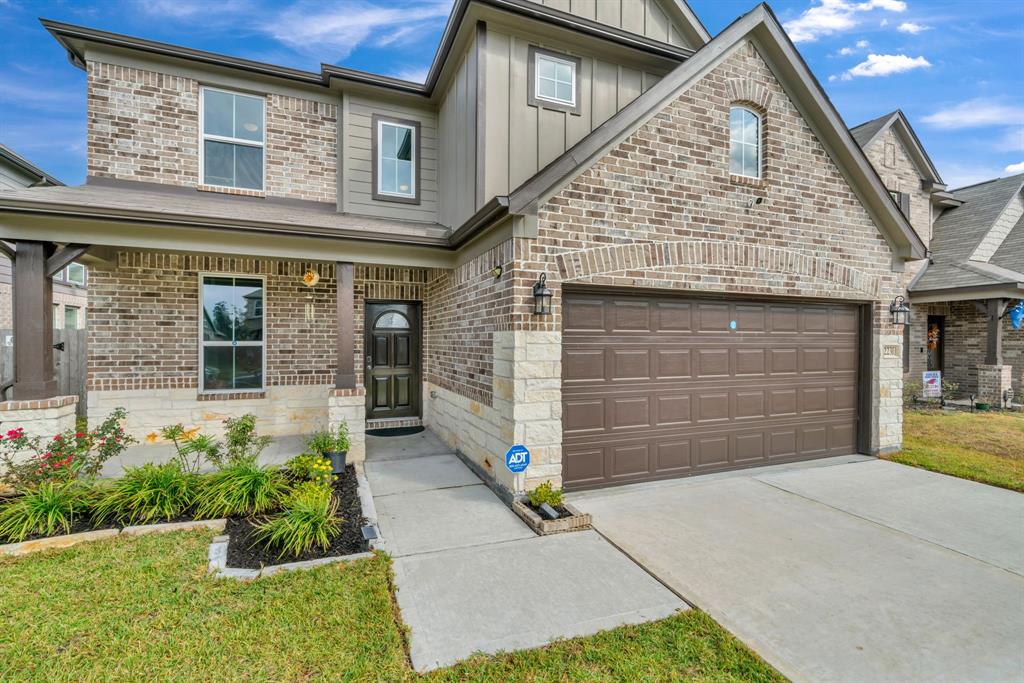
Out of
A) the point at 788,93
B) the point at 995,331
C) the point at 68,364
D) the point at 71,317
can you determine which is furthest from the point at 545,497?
the point at 71,317

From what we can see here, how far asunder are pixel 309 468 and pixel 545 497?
2774mm

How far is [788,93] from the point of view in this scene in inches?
242

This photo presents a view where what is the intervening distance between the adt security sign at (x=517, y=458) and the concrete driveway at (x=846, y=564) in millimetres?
799

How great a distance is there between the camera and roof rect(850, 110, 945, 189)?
1316 centimetres

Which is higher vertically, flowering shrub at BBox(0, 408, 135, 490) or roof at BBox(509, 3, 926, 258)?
roof at BBox(509, 3, 926, 258)

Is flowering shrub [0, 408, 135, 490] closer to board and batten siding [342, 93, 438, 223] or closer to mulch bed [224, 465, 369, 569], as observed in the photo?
mulch bed [224, 465, 369, 569]

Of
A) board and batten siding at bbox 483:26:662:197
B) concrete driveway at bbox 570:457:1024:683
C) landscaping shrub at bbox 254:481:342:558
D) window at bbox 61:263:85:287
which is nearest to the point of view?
concrete driveway at bbox 570:457:1024:683

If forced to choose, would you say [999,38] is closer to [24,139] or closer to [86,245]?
[86,245]

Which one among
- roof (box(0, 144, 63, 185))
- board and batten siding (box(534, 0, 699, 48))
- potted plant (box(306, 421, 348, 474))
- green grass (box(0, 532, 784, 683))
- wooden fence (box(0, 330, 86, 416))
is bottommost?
green grass (box(0, 532, 784, 683))

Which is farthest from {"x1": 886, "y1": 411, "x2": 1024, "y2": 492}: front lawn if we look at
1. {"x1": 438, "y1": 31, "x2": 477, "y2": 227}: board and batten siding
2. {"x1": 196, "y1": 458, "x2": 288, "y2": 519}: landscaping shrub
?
{"x1": 196, "y1": 458, "x2": 288, "y2": 519}: landscaping shrub

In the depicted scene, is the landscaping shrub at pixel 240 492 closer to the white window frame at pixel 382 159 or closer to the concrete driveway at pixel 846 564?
the concrete driveway at pixel 846 564

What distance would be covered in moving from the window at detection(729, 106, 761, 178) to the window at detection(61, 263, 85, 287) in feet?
56.9

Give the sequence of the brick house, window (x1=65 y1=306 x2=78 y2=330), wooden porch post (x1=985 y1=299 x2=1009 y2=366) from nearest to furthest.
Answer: wooden porch post (x1=985 y1=299 x2=1009 y2=366), the brick house, window (x1=65 y1=306 x2=78 y2=330)

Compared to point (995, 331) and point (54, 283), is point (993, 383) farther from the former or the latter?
point (54, 283)
